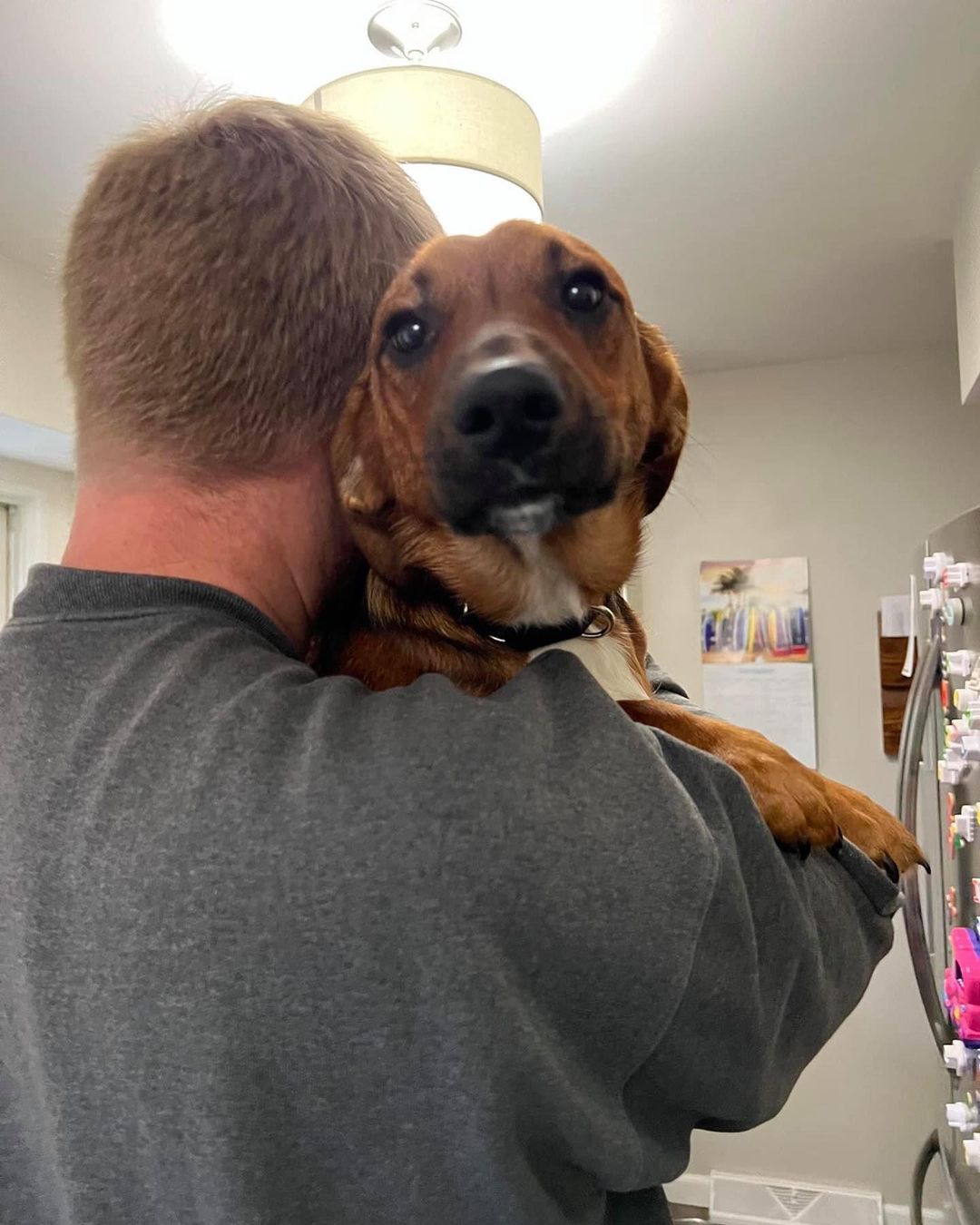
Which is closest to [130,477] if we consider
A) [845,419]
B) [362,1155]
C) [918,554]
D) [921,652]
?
[362,1155]

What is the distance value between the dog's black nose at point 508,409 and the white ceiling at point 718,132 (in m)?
0.72

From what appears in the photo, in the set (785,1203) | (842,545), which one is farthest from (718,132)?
(785,1203)

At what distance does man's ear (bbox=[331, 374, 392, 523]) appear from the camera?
853mm

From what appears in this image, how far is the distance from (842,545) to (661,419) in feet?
9.51

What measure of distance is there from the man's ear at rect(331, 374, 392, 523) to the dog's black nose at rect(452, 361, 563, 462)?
8 cm

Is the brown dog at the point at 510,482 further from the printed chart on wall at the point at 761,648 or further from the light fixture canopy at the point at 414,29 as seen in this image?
the printed chart on wall at the point at 761,648

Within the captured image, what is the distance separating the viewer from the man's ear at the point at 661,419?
103 cm

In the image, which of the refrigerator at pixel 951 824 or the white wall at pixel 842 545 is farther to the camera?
the white wall at pixel 842 545

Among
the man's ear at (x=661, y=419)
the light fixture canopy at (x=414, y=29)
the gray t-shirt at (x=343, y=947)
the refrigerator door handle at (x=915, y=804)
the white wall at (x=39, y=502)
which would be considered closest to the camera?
the gray t-shirt at (x=343, y=947)

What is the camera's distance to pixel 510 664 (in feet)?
3.01

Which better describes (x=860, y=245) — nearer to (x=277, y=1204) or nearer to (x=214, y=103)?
(x=214, y=103)

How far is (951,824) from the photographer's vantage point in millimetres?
2062

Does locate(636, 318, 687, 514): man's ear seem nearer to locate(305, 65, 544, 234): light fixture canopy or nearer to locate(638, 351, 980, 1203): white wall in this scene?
locate(305, 65, 544, 234): light fixture canopy

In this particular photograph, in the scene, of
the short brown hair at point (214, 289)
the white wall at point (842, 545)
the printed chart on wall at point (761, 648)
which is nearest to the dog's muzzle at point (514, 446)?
the short brown hair at point (214, 289)
